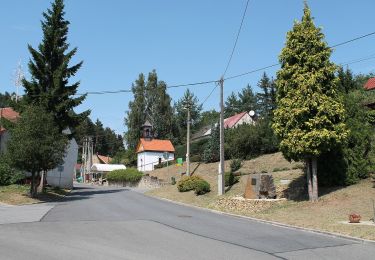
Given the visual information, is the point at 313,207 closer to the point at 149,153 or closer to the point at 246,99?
the point at 149,153

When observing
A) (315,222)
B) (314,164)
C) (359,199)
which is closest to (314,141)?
→ (314,164)

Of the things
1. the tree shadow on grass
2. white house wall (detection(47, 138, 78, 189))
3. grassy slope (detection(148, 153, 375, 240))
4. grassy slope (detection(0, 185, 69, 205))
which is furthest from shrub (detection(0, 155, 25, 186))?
the tree shadow on grass

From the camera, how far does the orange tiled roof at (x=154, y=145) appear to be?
82794mm

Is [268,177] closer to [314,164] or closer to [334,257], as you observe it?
[314,164]

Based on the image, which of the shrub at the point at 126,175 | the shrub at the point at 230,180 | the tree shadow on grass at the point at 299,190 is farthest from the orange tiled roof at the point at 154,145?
the tree shadow on grass at the point at 299,190

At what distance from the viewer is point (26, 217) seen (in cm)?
1827

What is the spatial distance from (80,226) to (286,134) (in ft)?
35.9

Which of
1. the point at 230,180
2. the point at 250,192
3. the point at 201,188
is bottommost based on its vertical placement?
the point at 250,192

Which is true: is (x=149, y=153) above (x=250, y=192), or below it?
above

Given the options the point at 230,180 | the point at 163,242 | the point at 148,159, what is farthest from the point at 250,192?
the point at 148,159

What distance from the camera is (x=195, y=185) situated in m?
32.5

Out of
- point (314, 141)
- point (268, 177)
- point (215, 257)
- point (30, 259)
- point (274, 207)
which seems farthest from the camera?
point (268, 177)

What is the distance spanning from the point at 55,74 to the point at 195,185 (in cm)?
1321

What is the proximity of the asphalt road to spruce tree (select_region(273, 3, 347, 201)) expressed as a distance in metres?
5.53
